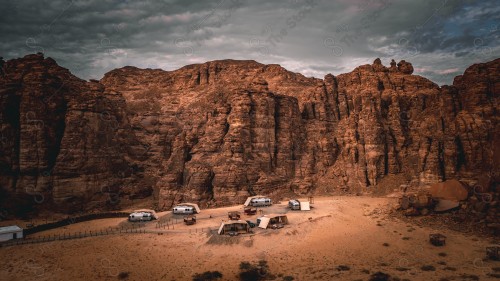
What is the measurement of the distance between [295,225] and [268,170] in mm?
19991

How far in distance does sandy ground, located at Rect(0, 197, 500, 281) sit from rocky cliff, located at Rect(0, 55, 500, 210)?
49.7 feet

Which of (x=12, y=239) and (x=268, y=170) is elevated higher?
(x=268, y=170)

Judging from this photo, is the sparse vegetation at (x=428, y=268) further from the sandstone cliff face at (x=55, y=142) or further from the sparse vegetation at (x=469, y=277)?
the sandstone cliff face at (x=55, y=142)

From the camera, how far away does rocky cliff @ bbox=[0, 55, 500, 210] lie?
160 ft

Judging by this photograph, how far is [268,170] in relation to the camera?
5531 centimetres

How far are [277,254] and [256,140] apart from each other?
97.1 feet

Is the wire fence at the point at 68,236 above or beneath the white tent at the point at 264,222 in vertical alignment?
beneath

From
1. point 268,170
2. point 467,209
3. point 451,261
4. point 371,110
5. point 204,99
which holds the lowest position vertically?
point 451,261

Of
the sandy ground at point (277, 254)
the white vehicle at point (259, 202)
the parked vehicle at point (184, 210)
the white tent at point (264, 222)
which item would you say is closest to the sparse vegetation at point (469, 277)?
the sandy ground at point (277, 254)

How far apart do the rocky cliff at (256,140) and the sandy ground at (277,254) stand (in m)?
15.2

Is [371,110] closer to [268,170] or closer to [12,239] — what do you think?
[268,170]

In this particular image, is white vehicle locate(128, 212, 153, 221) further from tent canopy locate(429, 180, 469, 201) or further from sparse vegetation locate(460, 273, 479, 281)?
tent canopy locate(429, 180, 469, 201)

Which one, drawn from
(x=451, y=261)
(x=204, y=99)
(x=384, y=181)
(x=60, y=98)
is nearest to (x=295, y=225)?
(x=451, y=261)

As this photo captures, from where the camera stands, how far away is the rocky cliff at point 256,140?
48688 millimetres
